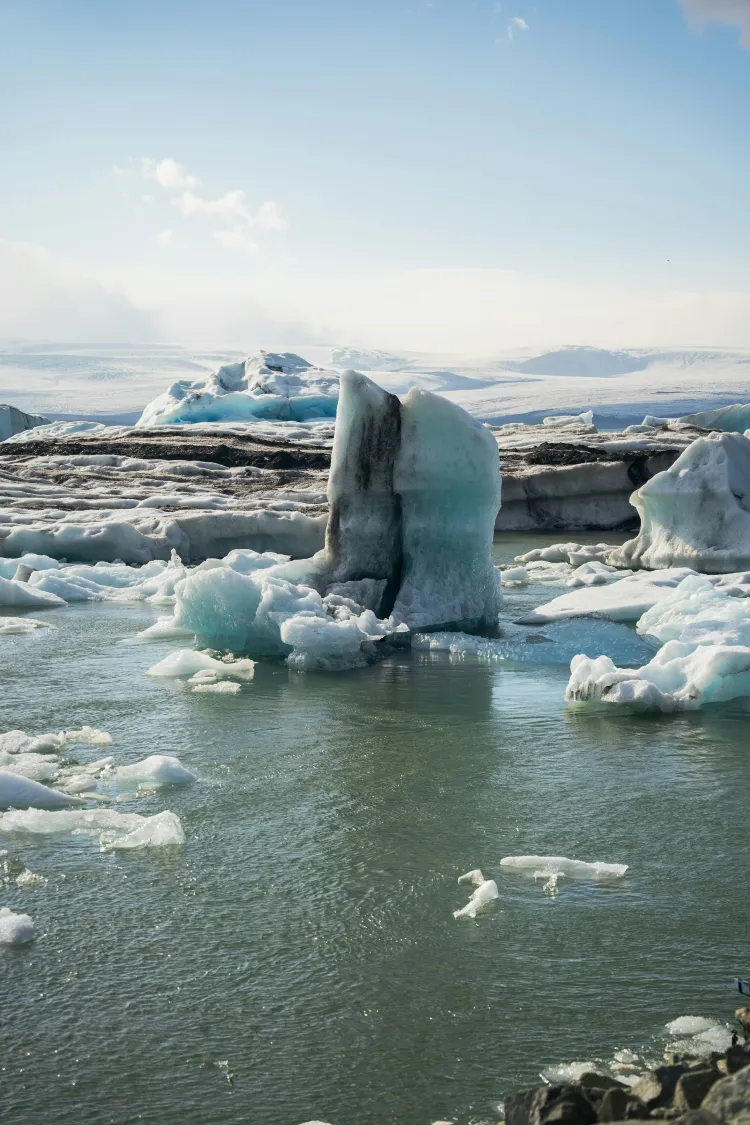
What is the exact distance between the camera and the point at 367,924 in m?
3.96

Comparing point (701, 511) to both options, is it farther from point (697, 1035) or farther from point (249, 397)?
point (249, 397)

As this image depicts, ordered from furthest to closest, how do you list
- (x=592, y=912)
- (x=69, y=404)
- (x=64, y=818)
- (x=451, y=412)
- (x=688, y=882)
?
(x=69, y=404) → (x=451, y=412) → (x=64, y=818) → (x=688, y=882) → (x=592, y=912)

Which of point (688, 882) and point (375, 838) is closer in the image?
point (688, 882)

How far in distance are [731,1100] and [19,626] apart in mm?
8313

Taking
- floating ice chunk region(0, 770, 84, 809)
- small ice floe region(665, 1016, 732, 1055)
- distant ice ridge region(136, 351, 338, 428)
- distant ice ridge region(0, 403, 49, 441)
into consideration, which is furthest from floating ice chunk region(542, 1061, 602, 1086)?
distant ice ridge region(0, 403, 49, 441)

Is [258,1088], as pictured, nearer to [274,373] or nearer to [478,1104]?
[478,1104]

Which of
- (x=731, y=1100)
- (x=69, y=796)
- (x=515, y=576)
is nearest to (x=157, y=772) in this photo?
(x=69, y=796)

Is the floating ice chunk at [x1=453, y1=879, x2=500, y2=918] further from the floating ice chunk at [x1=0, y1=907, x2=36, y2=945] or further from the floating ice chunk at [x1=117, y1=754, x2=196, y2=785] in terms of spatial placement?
the floating ice chunk at [x1=117, y1=754, x2=196, y2=785]

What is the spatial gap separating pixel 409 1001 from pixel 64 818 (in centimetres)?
190

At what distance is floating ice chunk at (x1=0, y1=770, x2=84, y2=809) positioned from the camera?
5020 millimetres

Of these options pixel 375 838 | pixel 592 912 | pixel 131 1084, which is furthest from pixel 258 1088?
pixel 375 838

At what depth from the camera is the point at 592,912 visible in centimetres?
398

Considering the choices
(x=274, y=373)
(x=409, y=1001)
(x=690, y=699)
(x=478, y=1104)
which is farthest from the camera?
(x=274, y=373)

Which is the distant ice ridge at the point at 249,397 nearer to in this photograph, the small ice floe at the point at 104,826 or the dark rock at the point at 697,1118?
the small ice floe at the point at 104,826
